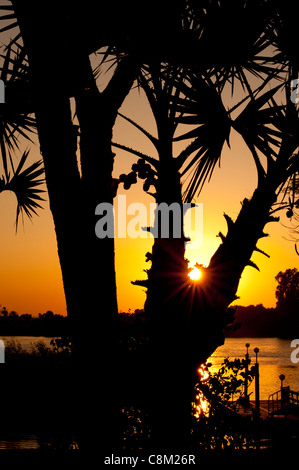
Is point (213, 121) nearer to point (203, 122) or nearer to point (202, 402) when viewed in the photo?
point (203, 122)

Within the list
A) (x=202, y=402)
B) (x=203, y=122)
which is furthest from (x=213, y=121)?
(x=202, y=402)

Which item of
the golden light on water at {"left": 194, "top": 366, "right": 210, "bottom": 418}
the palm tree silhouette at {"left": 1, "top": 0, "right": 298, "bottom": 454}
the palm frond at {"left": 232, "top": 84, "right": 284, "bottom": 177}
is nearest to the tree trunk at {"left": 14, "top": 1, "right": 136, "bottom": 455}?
the palm tree silhouette at {"left": 1, "top": 0, "right": 298, "bottom": 454}

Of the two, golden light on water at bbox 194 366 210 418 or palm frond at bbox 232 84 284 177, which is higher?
palm frond at bbox 232 84 284 177

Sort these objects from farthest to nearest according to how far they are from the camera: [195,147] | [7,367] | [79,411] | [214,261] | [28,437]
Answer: [28,437] → [7,367] → [214,261] → [195,147] → [79,411]

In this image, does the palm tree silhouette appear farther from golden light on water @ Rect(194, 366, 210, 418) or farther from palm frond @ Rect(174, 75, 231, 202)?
golden light on water @ Rect(194, 366, 210, 418)

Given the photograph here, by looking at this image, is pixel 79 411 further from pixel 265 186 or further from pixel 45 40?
pixel 45 40

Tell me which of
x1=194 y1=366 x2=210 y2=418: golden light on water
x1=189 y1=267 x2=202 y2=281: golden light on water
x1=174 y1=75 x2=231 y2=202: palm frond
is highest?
x1=174 y1=75 x2=231 y2=202: palm frond

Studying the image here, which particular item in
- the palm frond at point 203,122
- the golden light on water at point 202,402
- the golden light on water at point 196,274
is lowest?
the golden light on water at point 202,402

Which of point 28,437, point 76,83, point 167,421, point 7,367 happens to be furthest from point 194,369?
point 28,437

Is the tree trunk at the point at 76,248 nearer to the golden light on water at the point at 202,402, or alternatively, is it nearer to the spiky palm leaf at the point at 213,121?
the spiky palm leaf at the point at 213,121

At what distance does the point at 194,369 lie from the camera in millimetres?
3467

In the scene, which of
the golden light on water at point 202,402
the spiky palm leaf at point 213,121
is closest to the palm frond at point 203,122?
the spiky palm leaf at point 213,121
